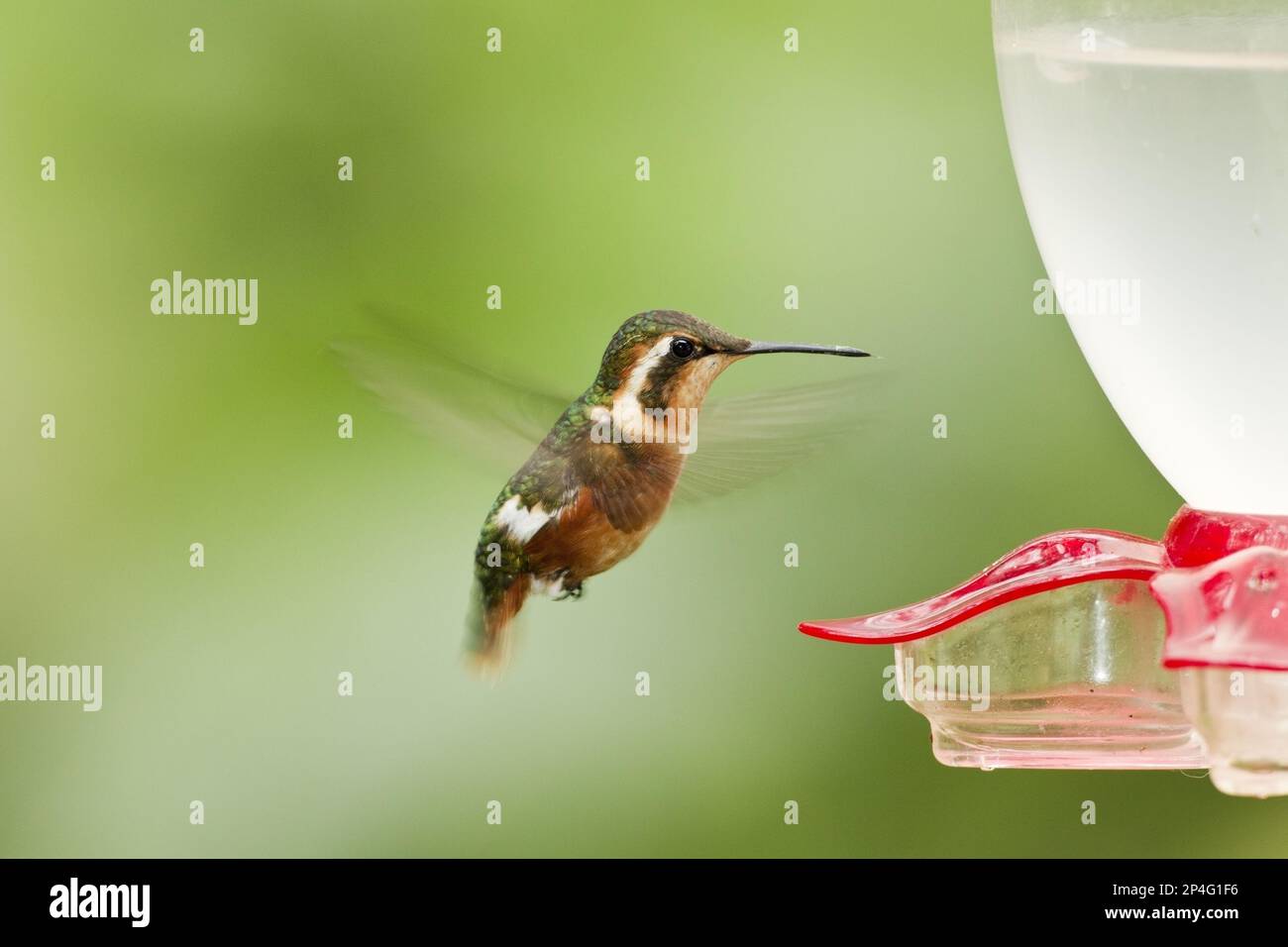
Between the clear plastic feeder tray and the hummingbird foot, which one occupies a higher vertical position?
the hummingbird foot

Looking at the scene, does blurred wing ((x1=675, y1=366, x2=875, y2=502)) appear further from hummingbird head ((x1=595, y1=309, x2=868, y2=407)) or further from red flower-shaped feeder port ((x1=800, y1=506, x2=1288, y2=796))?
red flower-shaped feeder port ((x1=800, y1=506, x2=1288, y2=796))

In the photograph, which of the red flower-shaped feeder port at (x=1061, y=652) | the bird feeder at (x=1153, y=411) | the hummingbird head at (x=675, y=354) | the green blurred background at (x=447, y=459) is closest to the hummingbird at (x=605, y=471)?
the hummingbird head at (x=675, y=354)

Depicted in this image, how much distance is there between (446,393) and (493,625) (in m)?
0.31

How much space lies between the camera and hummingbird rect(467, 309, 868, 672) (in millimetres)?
1691

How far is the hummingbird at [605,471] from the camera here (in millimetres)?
1691

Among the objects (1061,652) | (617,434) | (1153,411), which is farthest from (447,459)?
(1061,652)

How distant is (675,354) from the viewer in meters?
1.67

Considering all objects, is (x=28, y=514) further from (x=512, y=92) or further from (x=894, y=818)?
(x=894, y=818)

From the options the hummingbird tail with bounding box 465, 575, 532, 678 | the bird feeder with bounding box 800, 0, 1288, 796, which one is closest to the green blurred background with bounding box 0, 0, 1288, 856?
the hummingbird tail with bounding box 465, 575, 532, 678

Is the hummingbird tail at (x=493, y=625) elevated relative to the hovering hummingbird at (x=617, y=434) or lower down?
lower down

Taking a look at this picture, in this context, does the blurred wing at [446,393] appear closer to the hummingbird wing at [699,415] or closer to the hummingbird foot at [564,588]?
the hummingbird wing at [699,415]

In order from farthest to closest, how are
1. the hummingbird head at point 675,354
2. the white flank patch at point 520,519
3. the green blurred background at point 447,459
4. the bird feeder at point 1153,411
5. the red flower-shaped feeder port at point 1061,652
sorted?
the green blurred background at point 447,459 < the white flank patch at point 520,519 < the hummingbird head at point 675,354 < the red flower-shaped feeder port at point 1061,652 < the bird feeder at point 1153,411

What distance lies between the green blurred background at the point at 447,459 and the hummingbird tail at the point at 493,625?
0.97 m

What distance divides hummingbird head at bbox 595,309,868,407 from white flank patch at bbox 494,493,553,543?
18 cm
